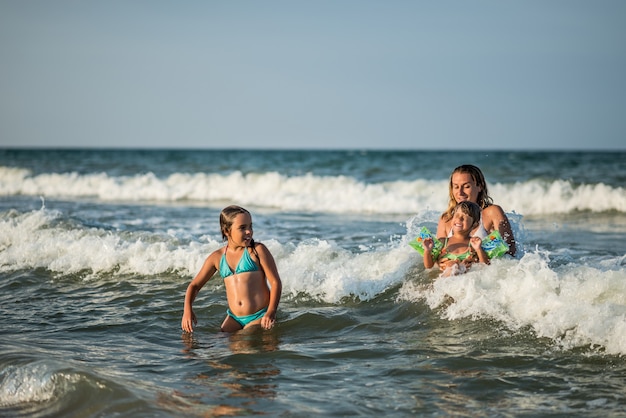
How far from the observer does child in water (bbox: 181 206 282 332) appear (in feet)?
20.4

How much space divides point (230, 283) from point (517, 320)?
2533 millimetres

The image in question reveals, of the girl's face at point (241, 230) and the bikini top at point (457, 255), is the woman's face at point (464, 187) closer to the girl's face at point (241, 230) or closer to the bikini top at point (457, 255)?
the bikini top at point (457, 255)

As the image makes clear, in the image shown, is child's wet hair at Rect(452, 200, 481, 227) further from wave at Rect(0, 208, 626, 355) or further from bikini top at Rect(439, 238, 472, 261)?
wave at Rect(0, 208, 626, 355)

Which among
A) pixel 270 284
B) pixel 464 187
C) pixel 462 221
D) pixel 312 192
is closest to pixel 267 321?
pixel 270 284

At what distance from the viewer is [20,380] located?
5.01m

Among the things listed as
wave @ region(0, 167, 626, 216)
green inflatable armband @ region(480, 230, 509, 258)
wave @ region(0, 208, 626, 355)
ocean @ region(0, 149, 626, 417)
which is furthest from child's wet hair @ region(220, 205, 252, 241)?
wave @ region(0, 167, 626, 216)

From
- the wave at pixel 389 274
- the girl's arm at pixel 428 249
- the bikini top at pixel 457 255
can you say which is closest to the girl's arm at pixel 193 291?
the wave at pixel 389 274

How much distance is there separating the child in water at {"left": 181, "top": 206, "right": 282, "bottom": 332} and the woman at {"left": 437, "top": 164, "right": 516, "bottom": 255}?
6.67 feet

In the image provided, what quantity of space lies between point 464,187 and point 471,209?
39cm

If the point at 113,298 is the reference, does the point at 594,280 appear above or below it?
above

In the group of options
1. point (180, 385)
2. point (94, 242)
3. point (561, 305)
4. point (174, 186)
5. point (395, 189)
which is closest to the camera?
point (180, 385)

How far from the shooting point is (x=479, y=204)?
24.3ft

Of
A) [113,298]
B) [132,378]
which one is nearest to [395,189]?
[113,298]

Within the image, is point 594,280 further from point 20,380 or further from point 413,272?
point 20,380
